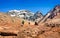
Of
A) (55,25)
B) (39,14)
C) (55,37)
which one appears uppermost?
(39,14)

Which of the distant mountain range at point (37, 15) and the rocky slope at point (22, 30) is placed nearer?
the rocky slope at point (22, 30)

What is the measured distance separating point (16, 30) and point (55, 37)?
6.42 m

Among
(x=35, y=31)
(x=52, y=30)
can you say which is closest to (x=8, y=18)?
(x=35, y=31)

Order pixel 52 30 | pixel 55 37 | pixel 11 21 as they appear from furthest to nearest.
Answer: pixel 11 21, pixel 52 30, pixel 55 37

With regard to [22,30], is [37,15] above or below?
above

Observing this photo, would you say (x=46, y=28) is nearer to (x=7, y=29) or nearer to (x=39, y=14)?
(x=7, y=29)

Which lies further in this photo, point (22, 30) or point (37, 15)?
point (37, 15)

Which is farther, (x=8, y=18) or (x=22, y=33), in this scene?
(x=8, y=18)

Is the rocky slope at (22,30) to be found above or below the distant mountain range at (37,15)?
below

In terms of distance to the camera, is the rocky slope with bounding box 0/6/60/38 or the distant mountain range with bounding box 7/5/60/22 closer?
the rocky slope with bounding box 0/6/60/38

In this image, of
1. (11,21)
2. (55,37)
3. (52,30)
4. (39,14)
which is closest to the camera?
(55,37)

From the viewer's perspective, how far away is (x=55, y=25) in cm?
3158

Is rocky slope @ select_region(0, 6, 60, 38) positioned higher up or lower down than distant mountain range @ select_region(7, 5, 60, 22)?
lower down

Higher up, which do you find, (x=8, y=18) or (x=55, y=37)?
(x=8, y=18)
